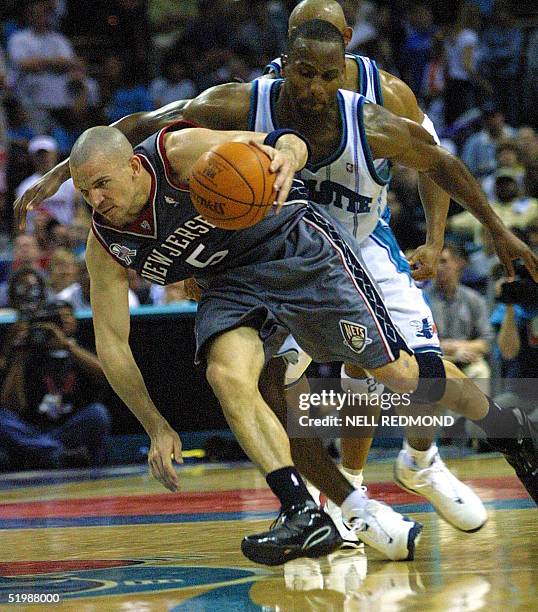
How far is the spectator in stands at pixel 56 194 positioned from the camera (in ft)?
34.6

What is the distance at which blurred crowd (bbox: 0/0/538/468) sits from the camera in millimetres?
9883

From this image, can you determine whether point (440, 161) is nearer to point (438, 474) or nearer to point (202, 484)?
point (438, 474)

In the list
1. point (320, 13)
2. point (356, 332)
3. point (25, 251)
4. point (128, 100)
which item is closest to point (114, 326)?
point (356, 332)

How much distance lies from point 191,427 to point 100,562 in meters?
4.54

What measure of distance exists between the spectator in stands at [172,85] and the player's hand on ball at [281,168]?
8.56m

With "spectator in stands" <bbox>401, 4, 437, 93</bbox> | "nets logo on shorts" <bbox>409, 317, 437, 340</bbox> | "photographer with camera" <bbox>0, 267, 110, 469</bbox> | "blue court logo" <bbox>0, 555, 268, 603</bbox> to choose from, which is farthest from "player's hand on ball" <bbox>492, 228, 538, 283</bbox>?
"spectator in stands" <bbox>401, 4, 437, 93</bbox>

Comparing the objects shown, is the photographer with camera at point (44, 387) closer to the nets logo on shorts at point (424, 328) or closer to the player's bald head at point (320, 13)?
the player's bald head at point (320, 13)

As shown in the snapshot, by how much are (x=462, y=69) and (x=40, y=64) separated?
13.6 feet

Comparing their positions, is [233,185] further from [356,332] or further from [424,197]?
[424,197]

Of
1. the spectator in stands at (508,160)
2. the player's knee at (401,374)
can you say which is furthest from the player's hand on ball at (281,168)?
the spectator in stands at (508,160)

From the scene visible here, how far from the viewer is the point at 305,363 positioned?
4.53 metres

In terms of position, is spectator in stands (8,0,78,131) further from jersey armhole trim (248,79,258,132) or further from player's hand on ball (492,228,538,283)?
player's hand on ball (492,228,538,283)

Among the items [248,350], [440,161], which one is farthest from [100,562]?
[440,161]

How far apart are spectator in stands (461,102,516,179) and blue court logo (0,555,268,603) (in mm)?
7508
